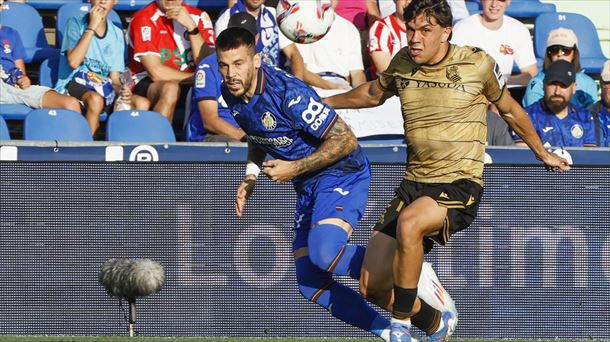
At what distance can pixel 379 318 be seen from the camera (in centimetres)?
671

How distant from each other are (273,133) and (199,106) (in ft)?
10.1

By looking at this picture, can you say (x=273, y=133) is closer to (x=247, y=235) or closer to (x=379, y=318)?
(x=379, y=318)

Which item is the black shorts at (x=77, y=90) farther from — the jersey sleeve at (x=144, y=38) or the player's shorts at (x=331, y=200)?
the player's shorts at (x=331, y=200)

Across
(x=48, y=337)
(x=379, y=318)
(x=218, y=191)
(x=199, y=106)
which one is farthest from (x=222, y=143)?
(x=379, y=318)

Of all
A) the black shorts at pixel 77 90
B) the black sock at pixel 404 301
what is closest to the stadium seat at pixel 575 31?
the black shorts at pixel 77 90

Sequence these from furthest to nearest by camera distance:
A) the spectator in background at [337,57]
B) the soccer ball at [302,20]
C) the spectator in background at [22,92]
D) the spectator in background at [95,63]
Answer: the spectator in background at [337,57] < the spectator in background at [95,63] < the spectator in background at [22,92] < the soccer ball at [302,20]

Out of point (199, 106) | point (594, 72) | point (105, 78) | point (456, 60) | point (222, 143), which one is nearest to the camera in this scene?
point (456, 60)

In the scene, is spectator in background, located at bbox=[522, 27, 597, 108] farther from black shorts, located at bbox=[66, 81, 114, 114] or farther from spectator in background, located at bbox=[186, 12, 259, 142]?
black shorts, located at bbox=[66, 81, 114, 114]

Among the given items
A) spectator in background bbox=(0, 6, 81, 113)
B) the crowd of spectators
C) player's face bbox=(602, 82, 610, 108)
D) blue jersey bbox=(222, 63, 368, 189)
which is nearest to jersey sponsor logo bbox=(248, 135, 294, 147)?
blue jersey bbox=(222, 63, 368, 189)

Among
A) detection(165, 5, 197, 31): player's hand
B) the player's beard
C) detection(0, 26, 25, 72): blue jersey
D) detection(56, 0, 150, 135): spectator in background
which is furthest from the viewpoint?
detection(165, 5, 197, 31): player's hand

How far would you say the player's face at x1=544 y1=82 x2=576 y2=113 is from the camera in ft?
32.8

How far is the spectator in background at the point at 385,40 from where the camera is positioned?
1089 centimetres

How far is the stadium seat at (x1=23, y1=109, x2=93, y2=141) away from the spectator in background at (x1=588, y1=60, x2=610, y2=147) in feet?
14.8

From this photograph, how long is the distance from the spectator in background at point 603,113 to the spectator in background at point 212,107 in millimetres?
3166
